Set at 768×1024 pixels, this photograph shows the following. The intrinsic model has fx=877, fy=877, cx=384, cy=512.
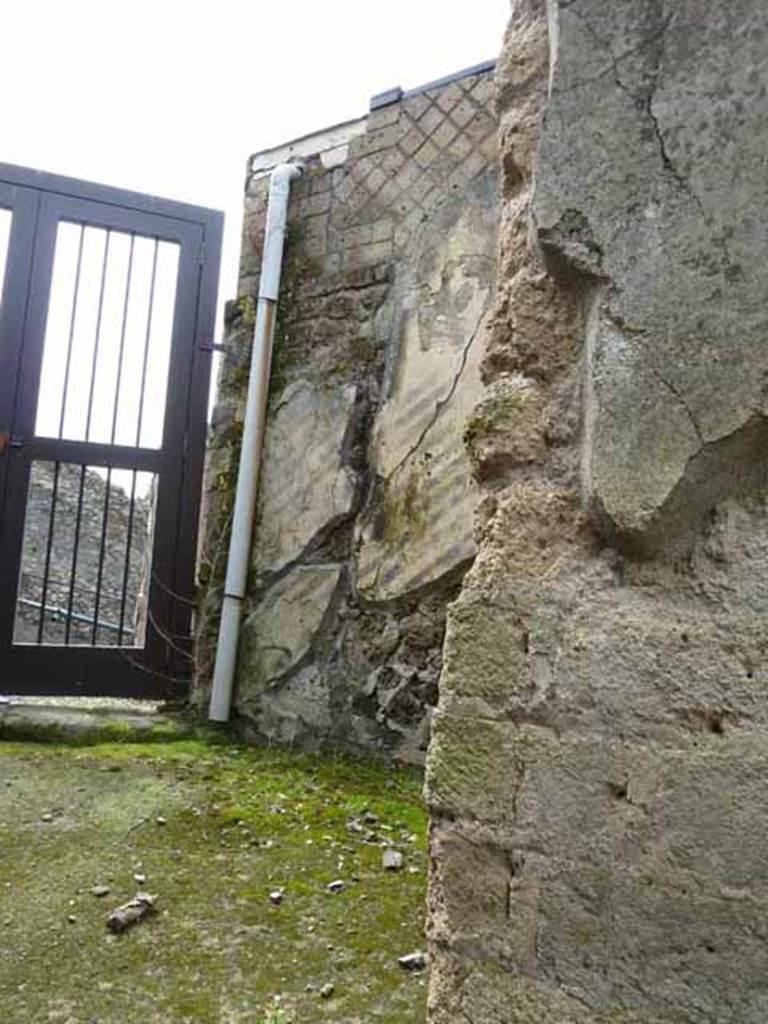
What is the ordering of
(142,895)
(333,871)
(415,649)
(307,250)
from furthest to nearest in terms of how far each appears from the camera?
(307,250) < (415,649) < (333,871) < (142,895)

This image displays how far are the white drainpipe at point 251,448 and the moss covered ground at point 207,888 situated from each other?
18.6 inches

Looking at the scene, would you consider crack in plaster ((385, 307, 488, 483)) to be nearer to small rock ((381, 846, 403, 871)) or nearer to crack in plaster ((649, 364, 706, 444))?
small rock ((381, 846, 403, 871))

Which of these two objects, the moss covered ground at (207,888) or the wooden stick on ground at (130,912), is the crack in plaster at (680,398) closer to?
the moss covered ground at (207,888)

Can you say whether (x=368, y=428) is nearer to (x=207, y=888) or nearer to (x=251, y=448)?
(x=251, y=448)

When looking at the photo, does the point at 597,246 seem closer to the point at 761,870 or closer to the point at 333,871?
the point at 761,870

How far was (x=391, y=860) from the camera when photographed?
1.95 m

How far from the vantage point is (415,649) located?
2.81 m

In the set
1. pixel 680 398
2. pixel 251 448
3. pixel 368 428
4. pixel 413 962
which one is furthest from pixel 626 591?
pixel 251 448

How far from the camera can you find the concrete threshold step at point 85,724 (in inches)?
117

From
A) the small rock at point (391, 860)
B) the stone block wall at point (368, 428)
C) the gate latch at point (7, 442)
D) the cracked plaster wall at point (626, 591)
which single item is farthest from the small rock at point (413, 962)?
the gate latch at point (7, 442)

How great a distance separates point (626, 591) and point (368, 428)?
2.21 m

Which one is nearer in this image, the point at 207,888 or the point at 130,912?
the point at 130,912

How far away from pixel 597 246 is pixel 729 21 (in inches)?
10.3

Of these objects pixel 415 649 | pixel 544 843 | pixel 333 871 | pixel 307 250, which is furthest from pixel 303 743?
pixel 544 843
